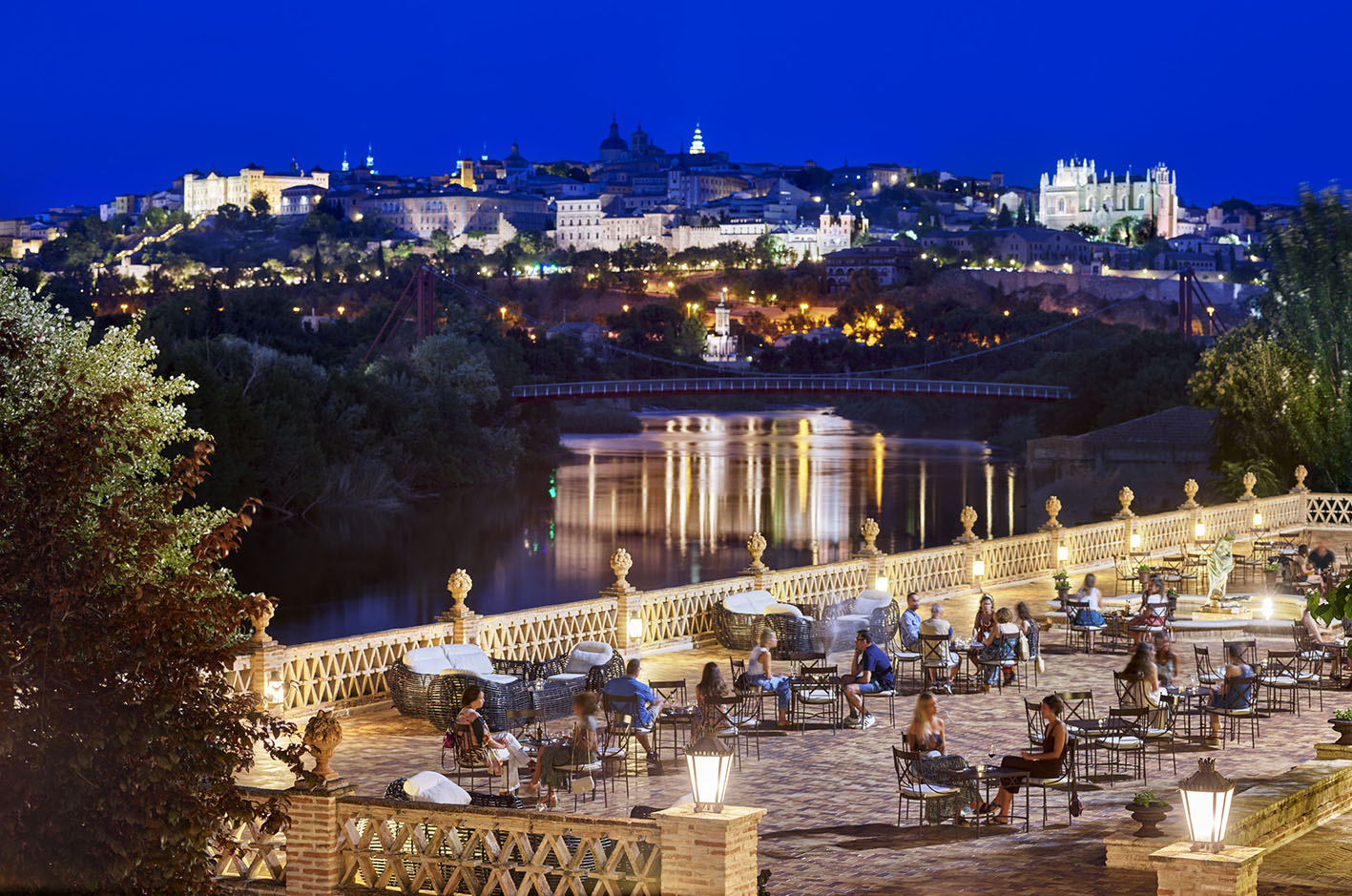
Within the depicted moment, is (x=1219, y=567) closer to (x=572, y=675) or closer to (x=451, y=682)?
(x=572, y=675)

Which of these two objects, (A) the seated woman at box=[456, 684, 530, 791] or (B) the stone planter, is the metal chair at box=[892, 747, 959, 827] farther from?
(A) the seated woman at box=[456, 684, 530, 791]

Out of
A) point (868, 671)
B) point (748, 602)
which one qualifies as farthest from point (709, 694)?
point (748, 602)

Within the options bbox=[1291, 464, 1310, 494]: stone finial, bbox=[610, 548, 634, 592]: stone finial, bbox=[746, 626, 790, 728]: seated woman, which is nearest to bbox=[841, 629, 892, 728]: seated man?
bbox=[746, 626, 790, 728]: seated woman

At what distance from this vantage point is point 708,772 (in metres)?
7.31

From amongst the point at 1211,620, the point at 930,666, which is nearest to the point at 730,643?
the point at 930,666

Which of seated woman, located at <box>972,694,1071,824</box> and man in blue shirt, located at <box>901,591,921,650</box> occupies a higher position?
man in blue shirt, located at <box>901,591,921,650</box>

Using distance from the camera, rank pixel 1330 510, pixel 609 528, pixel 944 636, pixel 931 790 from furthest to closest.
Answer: pixel 609 528 → pixel 1330 510 → pixel 944 636 → pixel 931 790

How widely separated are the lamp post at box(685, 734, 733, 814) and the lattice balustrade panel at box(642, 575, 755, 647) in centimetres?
940

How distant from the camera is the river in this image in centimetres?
4038

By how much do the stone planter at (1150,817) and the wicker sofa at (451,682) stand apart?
17.7 ft

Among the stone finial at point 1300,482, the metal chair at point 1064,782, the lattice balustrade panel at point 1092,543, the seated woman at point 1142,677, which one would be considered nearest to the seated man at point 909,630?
the seated woman at point 1142,677

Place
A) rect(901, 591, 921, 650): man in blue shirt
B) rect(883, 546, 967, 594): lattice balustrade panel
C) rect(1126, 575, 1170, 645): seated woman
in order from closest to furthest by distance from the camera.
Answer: rect(901, 591, 921, 650): man in blue shirt < rect(1126, 575, 1170, 645): seated woman < rect(883, 546, 967, 594): lattice balustrade panel

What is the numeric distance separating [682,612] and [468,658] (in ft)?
13.2

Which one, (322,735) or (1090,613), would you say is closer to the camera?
(322,735)
